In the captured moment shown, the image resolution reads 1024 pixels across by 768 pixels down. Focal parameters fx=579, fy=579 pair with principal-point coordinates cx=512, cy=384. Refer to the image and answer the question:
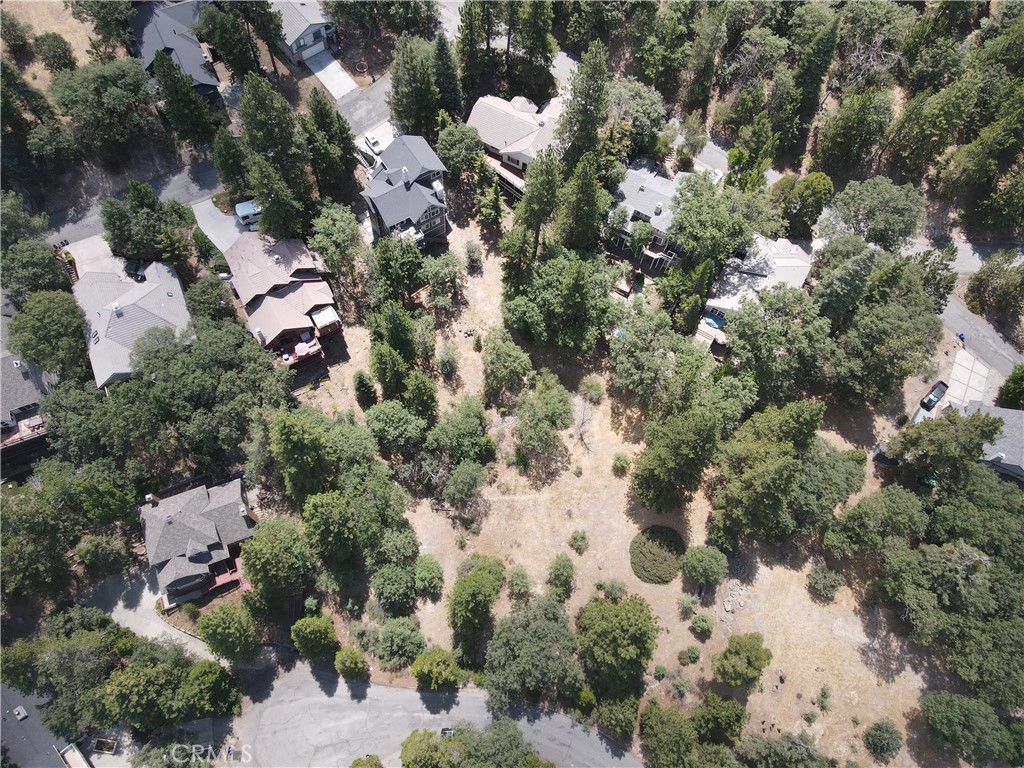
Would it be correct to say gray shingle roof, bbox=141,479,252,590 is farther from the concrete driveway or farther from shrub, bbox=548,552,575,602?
shrub, bbox=548,552,575,602

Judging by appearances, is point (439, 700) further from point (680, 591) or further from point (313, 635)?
point (680, 591)

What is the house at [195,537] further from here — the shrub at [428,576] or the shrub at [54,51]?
the shrub at [54,51]

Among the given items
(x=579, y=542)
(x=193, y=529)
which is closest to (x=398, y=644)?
(x=579, y=542)

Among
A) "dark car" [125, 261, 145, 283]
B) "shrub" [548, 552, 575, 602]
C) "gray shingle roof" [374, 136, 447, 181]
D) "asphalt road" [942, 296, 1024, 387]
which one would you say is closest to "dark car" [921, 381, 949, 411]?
"asphalt road" [942, 296, 1024, 387]

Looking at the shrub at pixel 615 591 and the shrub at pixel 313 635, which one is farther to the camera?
the shrub at pixel 615 591

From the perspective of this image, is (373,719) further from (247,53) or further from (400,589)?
Answer: (247,53)

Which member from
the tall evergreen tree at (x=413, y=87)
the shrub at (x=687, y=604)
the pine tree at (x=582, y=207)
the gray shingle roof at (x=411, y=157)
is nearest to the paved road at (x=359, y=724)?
the shrub at (x=687, y=604)
